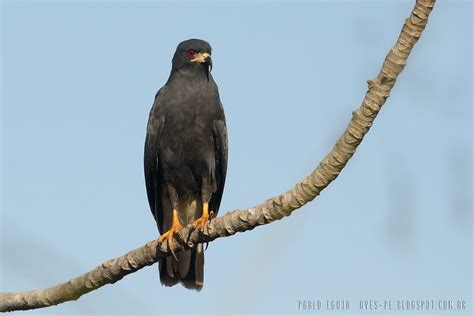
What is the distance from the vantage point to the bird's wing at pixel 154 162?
346 inches

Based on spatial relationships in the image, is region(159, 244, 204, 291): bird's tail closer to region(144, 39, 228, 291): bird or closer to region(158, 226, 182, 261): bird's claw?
region(144, 39, 228, 291): bird

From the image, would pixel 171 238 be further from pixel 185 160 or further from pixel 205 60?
pixel 205 60

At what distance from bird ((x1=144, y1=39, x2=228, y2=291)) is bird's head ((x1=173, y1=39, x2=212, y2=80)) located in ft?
0.52

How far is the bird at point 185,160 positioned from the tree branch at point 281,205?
1.29 meters

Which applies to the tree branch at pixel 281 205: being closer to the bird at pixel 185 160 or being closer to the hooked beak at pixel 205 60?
the bird at pixel 185 160

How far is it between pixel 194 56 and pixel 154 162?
133cm

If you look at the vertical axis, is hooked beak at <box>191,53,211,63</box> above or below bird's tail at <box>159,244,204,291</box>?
above

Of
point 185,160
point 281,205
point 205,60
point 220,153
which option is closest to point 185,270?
point 185,160

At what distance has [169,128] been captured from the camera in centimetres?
868

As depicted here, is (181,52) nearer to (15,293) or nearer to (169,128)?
(169,128)

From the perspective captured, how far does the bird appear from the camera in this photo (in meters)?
8.65

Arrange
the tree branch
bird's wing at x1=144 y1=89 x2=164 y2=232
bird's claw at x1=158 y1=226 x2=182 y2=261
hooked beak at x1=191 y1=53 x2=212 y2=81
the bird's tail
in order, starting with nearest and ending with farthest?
the tree branch → bird's claw at x1=158 y1=226 x2=182 y2=261 → the bird's tail → bird's wing at x1=144 y1=89 x2=164 y2=232 → hooked beak at x1=191 y1=53 x2=212 y2=81

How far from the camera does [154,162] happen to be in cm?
888

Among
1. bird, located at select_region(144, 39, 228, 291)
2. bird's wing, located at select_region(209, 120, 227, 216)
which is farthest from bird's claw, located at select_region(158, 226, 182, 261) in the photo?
bird's wing, located at select_region(209, 120, 227, 216)
